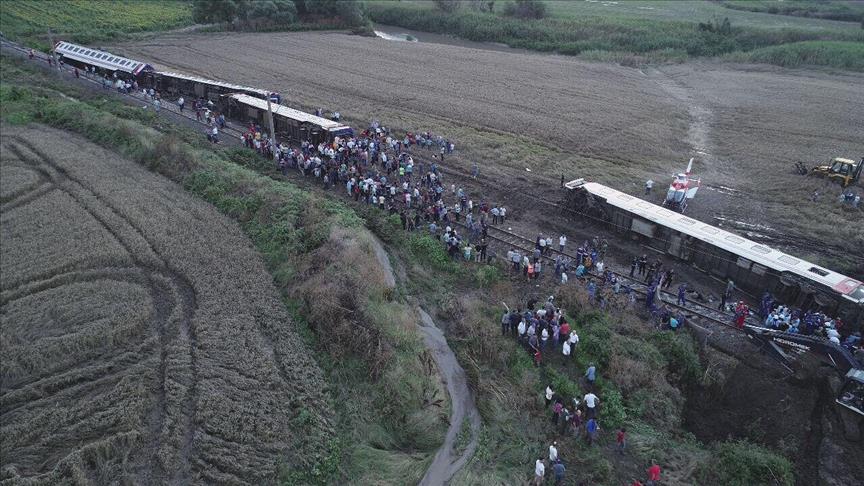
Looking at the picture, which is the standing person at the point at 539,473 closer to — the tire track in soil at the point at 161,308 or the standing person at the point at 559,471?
the standing person at the point at 559,471

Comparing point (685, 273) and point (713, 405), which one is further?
point (685, 273)

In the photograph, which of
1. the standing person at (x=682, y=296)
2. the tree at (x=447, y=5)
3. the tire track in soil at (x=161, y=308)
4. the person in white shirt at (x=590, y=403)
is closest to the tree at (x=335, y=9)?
the tree at (x=447, y=5)

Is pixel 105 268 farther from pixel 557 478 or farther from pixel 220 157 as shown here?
pixel 557 478

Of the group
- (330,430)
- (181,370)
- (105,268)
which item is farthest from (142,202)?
(330,430)

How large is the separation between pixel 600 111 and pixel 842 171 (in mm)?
18499

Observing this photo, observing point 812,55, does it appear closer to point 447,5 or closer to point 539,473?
point 447,5

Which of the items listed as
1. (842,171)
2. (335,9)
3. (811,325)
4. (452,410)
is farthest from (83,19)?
(811,325)

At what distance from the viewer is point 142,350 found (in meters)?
18.8

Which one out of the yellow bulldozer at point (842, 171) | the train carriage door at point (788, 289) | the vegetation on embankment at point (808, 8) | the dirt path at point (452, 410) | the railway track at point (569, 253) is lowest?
the dirt path at point (452, 410)

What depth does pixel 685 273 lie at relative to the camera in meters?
24.9

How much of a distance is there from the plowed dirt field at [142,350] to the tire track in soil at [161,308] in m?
0.05

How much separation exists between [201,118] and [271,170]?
12.3 metres

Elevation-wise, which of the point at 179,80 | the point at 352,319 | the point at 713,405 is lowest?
the point at 713,405

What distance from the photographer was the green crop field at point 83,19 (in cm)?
6556
